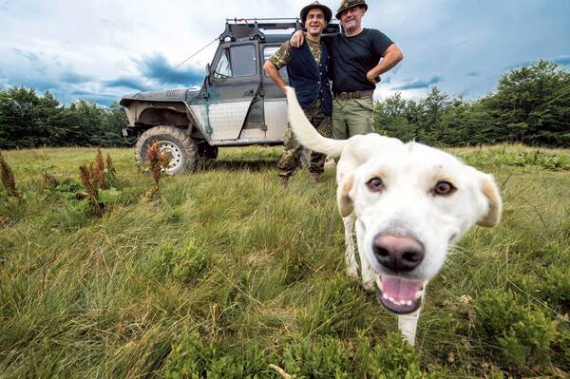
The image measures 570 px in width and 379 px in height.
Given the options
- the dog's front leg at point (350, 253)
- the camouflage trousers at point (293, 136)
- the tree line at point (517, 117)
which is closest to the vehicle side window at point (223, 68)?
the camouflage trousers at point (293, 136)

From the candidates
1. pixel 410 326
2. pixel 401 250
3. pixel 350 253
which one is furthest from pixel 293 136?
pixel 401 250

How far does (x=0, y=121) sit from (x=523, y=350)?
116 feet

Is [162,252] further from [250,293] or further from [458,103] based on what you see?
[458,103]

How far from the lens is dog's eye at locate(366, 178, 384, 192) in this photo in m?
1.24

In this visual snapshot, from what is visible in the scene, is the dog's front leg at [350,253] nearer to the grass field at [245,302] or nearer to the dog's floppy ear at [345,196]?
the grass field at [245,302]

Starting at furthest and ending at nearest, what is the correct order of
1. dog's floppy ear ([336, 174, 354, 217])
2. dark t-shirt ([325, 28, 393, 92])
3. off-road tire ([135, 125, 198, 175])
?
1. off-road tire ([135, 125, 198, 175])
2. dark t-shirt ([325, 28, 393, 92])
3. dog's floppy ear ([336, 174, 354, 217])

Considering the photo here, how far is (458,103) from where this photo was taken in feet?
125

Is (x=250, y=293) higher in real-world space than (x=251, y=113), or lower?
lower

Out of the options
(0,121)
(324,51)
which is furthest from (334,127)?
(0,121)

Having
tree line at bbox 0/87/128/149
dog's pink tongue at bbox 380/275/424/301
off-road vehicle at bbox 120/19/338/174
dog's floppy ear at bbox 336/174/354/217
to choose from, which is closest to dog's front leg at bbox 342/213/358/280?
dog's floppy ear at bbox 336/174/354/217

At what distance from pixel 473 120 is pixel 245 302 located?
35.9 metres

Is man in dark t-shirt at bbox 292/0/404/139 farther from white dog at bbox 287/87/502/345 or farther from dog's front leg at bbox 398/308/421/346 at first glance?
dog's front leg at bbox 398/308/421/346

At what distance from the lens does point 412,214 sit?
1020mm

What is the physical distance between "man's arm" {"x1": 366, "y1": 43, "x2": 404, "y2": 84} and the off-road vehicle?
214 centimetres
